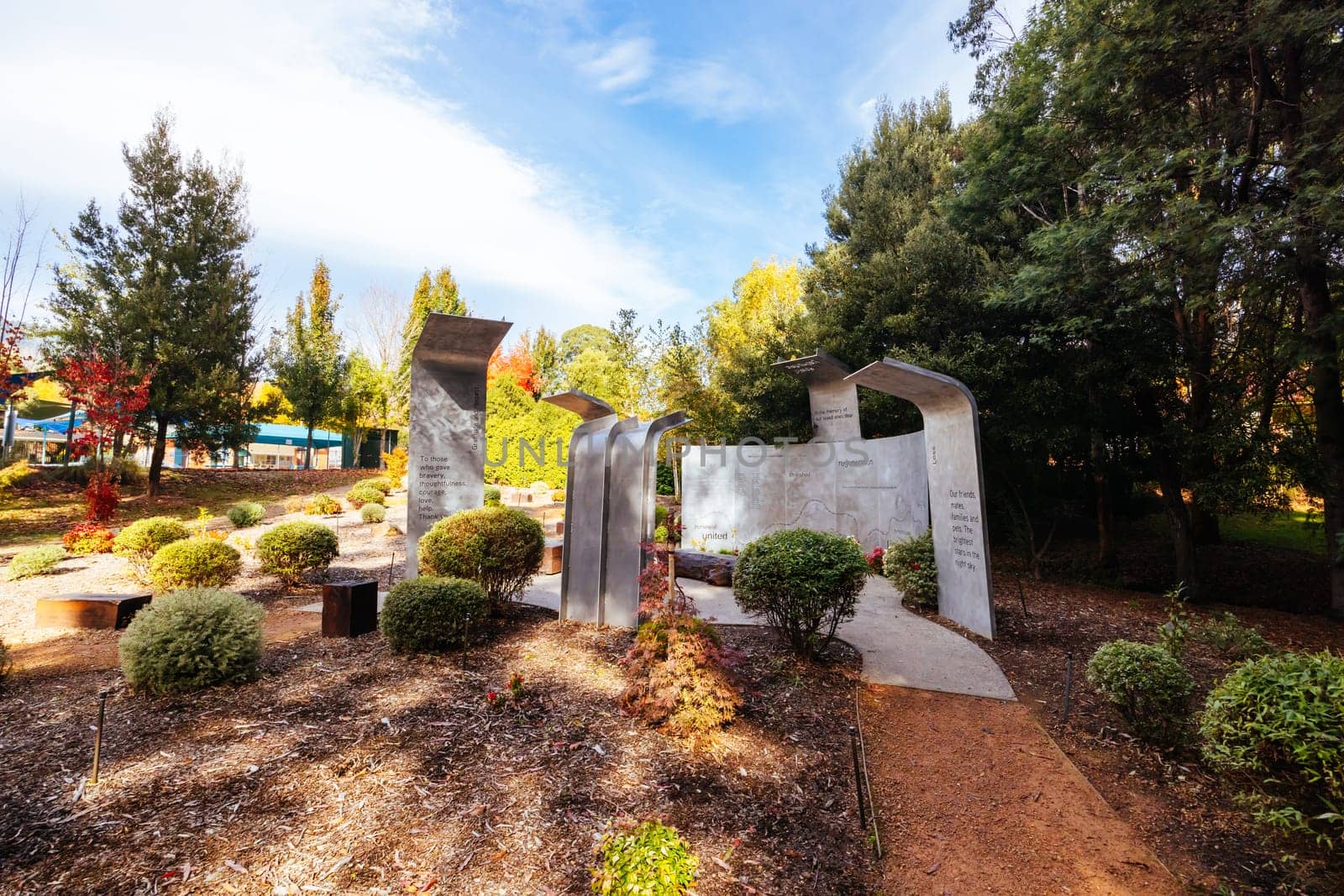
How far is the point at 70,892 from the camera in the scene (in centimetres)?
224

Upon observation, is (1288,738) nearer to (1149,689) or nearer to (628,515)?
(1149,689)

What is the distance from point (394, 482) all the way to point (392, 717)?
17584 millimetres

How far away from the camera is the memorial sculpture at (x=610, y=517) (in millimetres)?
5973

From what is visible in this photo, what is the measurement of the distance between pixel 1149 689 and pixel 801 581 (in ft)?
7.81

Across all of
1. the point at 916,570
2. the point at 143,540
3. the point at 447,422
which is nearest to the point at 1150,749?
the point at 916,570

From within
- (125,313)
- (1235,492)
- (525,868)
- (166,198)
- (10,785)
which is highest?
(166,198)

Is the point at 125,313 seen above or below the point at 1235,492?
above

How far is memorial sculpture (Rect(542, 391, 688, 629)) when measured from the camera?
597cm

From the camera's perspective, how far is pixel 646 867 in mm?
2188

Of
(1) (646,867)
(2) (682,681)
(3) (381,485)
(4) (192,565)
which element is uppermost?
(3) (381,485)

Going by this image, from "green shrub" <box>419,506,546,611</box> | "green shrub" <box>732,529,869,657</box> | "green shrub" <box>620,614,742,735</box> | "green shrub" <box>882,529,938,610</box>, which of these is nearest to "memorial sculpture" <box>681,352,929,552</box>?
"green shrub" <box>882,529,938,610</box>

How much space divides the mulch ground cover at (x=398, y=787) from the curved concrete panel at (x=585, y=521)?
1.65 metres

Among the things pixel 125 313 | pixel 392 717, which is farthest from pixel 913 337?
pixel 125 313

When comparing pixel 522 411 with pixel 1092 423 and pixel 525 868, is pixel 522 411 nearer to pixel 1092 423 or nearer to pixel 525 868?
pixel 1092 423
